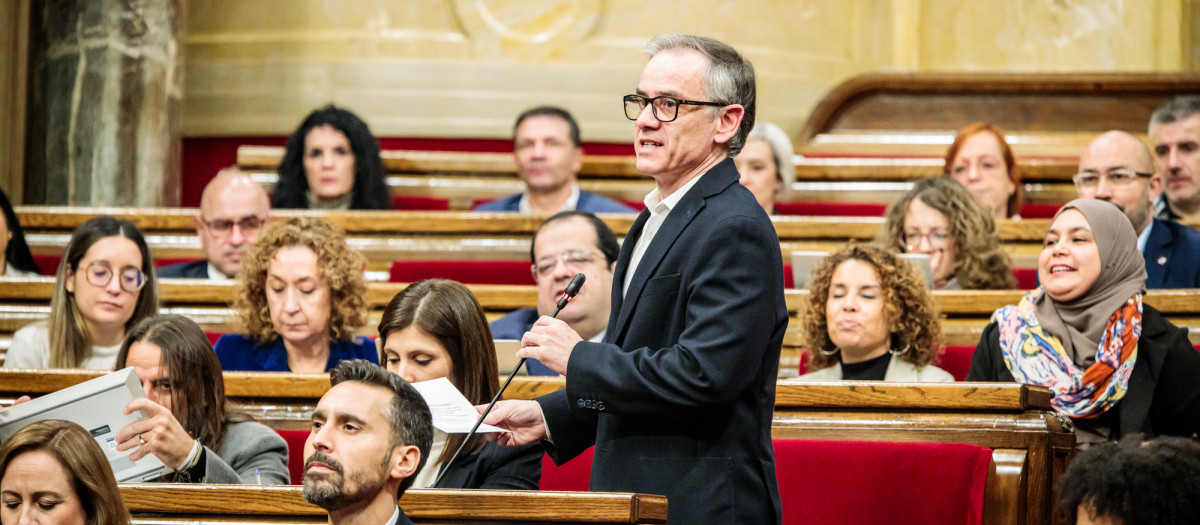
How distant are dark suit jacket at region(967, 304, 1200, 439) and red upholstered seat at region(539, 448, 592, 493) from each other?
0.91m

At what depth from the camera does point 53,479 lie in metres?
1.61

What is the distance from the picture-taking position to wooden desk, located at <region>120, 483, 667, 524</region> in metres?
1.35

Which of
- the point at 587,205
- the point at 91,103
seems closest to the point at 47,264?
the point at 91,103

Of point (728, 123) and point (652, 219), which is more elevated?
point (728, 123)

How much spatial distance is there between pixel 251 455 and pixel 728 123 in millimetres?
948

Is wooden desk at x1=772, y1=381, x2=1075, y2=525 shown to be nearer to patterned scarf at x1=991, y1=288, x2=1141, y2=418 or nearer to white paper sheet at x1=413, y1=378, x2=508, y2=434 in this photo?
patterned scarf at x1=991, y1=288, x2=1141, y2=418

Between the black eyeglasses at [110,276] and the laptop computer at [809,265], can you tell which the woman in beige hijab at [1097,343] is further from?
the black eyeglasses at [110,276]

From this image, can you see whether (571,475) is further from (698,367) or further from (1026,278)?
(1026,278)

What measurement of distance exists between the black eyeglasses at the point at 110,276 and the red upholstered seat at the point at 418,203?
4.92 ft

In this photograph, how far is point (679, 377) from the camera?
1.31 metres

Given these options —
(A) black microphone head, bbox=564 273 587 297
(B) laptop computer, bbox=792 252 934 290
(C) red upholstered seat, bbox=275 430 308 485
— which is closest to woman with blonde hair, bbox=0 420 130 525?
(C) red upholstered seat, bbox=275 430 308 485

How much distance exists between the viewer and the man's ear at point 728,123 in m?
1.42

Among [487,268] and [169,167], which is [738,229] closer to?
[487,268]

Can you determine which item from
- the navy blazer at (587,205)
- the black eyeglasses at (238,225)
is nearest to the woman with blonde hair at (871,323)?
the navy blazer at (587,205)
